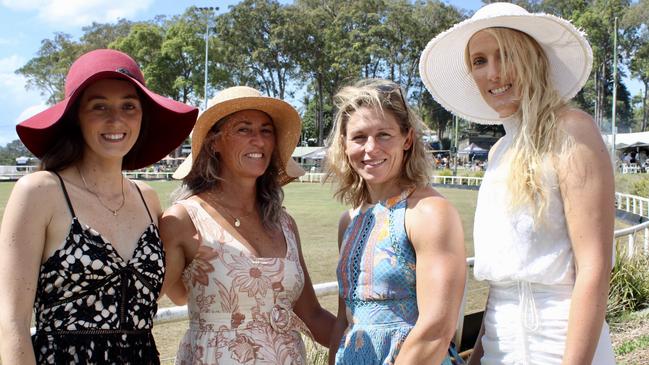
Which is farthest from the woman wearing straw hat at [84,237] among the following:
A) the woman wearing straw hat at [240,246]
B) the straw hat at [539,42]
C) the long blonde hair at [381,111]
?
the straw hat at [539,42]

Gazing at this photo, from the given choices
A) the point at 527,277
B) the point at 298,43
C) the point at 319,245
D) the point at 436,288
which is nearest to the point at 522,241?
the point at 527,277

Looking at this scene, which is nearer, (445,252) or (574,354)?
(574,354)

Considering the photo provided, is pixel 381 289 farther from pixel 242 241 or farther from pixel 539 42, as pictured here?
pixel 539 42

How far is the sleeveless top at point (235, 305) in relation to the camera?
2570 mm

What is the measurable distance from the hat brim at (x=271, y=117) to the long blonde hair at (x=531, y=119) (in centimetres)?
110

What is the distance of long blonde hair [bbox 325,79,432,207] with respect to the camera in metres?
2.51

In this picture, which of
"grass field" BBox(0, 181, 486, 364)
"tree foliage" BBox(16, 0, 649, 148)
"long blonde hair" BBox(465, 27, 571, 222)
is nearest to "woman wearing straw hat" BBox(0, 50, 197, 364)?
"grass field" BBox(0, 181, 486, 364)

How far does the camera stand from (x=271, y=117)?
3086mm

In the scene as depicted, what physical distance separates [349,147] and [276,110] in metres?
0.61

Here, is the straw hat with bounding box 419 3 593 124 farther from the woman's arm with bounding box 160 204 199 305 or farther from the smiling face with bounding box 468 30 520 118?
the woman's arm with bounding box 160 204 199 305

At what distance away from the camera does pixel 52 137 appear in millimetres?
2400

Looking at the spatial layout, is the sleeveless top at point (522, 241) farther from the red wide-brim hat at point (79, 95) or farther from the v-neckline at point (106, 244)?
the red wide-brim hat at point (79, 95)

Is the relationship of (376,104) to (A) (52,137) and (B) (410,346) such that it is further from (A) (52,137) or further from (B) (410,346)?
(A) (52,137)

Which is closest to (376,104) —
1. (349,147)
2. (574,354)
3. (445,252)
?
(349,147)
